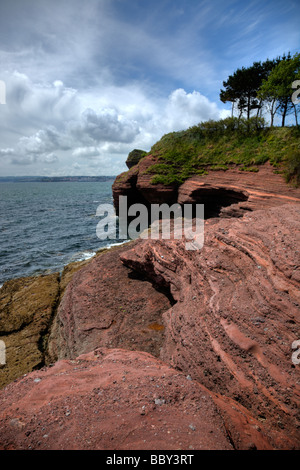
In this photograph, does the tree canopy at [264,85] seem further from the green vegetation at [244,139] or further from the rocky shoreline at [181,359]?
the rocky shoreline at [181,359]

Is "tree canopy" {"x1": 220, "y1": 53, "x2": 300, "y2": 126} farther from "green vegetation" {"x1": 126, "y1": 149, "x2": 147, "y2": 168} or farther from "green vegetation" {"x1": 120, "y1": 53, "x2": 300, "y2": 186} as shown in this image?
"green vegetation" {"x1": 126, "y1": 149, "x2": 147, "y2": 168}

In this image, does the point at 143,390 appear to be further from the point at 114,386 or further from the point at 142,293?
the point at 142,293

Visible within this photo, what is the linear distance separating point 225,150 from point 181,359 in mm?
21965

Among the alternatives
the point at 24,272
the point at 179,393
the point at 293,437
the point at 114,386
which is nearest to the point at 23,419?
the point at 114,386

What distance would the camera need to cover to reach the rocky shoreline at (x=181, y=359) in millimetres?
3449

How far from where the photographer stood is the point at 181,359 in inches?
234

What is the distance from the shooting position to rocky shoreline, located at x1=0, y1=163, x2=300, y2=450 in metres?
3.45

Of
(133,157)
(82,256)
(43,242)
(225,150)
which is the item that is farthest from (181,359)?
(133,157)

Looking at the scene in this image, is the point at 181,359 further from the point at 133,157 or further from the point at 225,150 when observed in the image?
the point at 133,157

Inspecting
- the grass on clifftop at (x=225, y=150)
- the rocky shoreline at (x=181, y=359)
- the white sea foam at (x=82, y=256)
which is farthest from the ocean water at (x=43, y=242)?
the grass on clifftop at (x=225, y=150)

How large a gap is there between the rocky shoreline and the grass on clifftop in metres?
12.1

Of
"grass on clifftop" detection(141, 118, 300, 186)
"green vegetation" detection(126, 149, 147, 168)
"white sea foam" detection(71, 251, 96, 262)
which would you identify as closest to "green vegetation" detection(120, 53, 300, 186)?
"grass on clifftop" detection(141, 118, 300, 186)

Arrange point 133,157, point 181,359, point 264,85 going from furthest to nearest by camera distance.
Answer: point 133,157, point 264,85, point 181,359

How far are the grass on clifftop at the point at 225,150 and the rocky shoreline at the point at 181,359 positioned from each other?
39.7 feet
